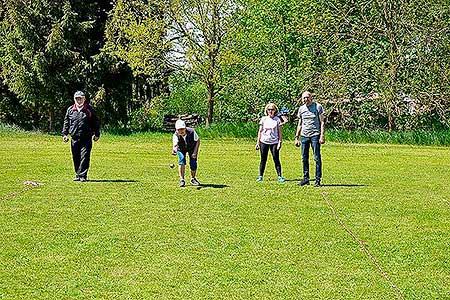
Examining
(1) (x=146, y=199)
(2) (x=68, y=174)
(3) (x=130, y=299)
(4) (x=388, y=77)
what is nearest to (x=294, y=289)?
(3) (x=130, y=299)

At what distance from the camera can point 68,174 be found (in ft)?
61.9

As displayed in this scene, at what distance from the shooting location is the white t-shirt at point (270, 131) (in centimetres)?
1719

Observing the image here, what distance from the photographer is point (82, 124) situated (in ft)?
55.2

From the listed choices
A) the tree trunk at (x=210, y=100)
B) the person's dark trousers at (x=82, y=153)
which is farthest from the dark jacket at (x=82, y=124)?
the tree trunk at (x=210, y=100)

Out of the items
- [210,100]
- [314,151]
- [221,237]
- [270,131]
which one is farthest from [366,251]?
[210,100]

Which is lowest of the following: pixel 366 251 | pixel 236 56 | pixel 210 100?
pixel 366 251

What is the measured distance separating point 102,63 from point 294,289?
1357 inches

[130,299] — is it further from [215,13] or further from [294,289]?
[215,13]

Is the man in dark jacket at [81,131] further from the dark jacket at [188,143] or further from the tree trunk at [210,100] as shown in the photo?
the tree trunk at [210,100]

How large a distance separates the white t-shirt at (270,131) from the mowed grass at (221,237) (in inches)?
39.4

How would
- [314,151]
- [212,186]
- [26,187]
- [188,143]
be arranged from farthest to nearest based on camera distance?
[212,186] < [314,151] < [26,187] < [188,143]

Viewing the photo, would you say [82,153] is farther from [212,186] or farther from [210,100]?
[210,100]

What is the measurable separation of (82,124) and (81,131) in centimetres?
15

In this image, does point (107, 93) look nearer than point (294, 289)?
No
